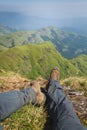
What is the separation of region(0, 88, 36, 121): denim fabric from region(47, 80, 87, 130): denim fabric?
29.6 inches

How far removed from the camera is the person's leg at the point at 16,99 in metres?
7.92

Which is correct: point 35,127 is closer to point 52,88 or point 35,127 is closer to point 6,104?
point 6,104

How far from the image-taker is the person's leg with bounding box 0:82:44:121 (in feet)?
26.0

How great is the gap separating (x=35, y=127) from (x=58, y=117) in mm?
868

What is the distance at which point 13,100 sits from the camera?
838 cm

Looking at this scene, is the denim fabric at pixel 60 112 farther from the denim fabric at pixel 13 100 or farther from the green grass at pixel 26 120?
the denim fabric at pixel 13 100

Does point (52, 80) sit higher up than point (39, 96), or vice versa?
point (39, 96)

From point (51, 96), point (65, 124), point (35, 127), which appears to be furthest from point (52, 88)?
point (65, 124)

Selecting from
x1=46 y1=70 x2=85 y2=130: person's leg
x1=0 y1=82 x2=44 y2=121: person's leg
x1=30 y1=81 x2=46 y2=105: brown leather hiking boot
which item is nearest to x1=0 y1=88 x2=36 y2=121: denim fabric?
x1=0 y1=82 x2=44 y2=121: person's leg

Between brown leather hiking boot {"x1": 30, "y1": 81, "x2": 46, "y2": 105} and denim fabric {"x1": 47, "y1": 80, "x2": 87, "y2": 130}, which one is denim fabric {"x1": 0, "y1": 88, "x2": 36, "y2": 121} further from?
denim fabric {"x1": 47, "y1": 80, "x2": 87, "y2": 130}

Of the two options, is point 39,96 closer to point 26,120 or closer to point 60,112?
point 26,120

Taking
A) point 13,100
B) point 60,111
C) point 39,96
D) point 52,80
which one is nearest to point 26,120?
point 13,100

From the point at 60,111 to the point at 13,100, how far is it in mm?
1621

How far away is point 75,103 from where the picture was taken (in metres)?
10.9
